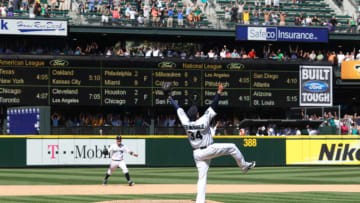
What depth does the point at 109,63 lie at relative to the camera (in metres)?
34.2

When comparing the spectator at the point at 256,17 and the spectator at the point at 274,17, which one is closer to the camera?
the spectator at the point at 256,17

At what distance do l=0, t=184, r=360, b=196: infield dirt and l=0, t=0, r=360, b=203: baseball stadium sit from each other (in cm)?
380

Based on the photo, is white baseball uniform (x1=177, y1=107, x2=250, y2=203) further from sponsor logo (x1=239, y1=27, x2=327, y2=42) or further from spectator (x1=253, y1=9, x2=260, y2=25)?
spectator (x1=253, y1=9, x2=260, y2=25)

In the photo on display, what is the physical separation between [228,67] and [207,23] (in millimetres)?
4925

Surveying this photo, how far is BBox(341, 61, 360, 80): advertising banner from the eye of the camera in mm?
39656

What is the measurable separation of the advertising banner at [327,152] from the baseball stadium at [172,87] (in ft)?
0.16

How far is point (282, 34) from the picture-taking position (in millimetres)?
39156

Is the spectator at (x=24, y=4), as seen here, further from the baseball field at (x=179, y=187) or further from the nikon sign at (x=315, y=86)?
the nikon sign at (x=315, y=86)

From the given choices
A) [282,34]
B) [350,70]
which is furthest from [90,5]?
[350,70]

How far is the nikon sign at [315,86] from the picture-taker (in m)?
36.8

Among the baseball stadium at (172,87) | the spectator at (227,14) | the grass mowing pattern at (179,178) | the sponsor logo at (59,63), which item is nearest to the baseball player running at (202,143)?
the grass mowing pattern at (179,178)

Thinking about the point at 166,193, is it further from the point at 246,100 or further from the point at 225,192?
the point at 246,100

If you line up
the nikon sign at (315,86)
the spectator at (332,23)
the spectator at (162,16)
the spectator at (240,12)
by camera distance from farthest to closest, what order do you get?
the spectator at (332,23) < the spectator at (240,12) < the spectator at (162,16) < the nikon sign at (315,86)

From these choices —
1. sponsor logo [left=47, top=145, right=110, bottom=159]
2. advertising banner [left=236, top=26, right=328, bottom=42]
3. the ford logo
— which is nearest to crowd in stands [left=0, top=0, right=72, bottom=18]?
sponsor logo [left=47, top=145, right=110, bottom=159]
